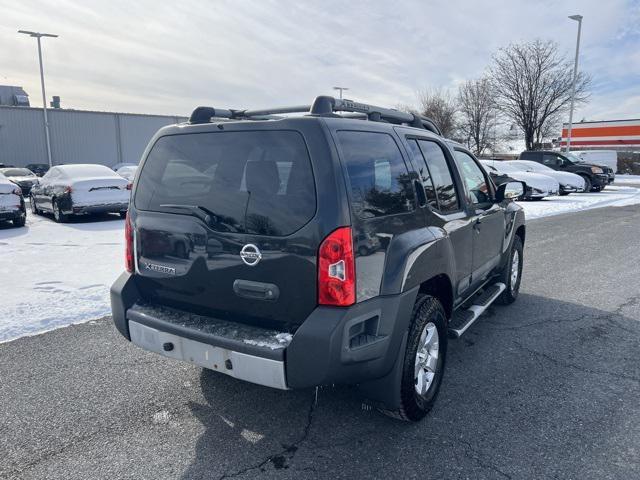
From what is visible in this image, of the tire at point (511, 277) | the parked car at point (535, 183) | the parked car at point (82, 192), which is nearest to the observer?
the tire at point (511, 277)

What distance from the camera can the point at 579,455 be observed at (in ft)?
8.77

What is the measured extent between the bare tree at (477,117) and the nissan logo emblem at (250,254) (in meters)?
40.7

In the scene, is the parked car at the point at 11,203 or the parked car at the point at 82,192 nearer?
the parked car at the point at 11,203

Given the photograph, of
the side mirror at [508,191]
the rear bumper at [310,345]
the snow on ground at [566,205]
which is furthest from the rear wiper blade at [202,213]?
the snow on ground at [566,205]

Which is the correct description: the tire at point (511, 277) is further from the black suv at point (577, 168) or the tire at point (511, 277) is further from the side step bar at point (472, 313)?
the black suv at point (577, 168)

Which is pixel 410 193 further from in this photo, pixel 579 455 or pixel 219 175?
pixel 579 455

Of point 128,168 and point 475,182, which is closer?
point 475,182

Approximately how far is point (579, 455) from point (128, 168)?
86.6 feet

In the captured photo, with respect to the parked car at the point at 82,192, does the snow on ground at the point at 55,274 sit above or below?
below

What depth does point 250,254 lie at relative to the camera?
8.41ft

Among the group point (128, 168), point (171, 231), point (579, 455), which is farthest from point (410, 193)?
point (128, 168)

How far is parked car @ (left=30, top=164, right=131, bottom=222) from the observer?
36.1ft

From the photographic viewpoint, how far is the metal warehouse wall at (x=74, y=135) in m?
35.7

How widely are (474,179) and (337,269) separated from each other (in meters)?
2.46
